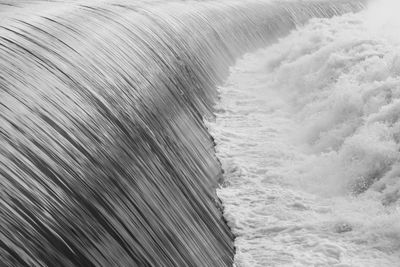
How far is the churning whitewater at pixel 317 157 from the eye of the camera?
23.7ft

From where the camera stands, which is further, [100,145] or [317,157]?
[317,157]

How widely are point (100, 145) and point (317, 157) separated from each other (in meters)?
4.37

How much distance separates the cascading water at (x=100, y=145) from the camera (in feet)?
16.2

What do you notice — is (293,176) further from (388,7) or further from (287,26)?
(388,7)

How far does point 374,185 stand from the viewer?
330 inches

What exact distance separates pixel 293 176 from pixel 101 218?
4310 mm

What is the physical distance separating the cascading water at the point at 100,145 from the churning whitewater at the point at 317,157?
19.7 inches

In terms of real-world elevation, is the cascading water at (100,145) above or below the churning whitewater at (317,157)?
above

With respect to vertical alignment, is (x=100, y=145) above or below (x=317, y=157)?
above

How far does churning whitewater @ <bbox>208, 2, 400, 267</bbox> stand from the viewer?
7.21m

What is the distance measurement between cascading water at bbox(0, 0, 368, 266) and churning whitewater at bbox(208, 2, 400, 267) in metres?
Result: 0.50

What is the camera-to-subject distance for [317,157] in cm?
972

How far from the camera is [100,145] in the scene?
251 inches

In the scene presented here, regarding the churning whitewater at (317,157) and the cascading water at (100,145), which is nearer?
the cascading water at (100,145)
